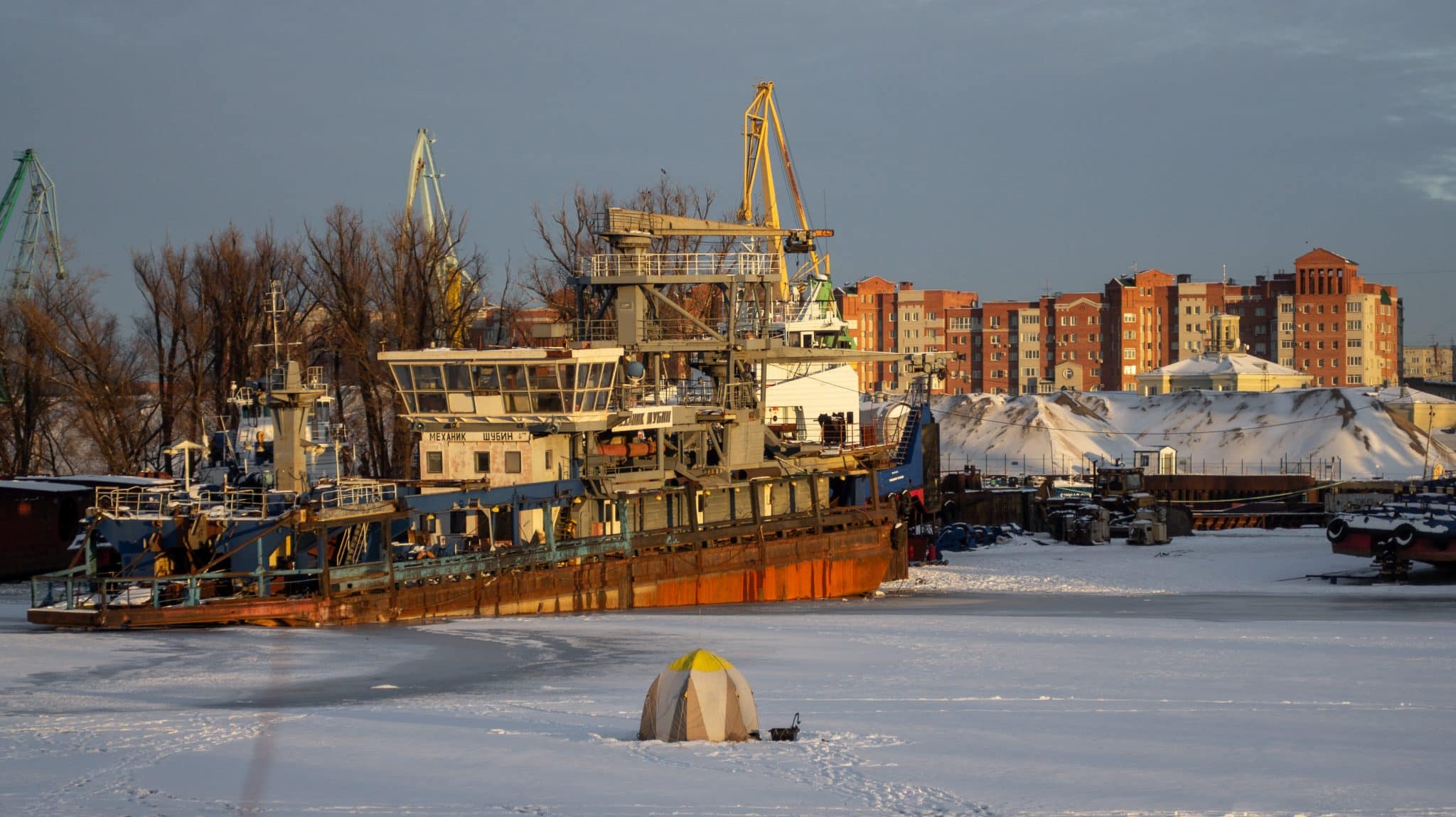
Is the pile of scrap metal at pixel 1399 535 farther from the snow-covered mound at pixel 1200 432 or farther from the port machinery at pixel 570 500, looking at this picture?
the snow-covered mound at pixel 1200 432

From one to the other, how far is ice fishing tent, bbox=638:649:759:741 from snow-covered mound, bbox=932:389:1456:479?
6862 centimetres

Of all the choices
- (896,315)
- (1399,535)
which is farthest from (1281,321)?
(1399,535)

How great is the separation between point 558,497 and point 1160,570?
19.6 metres

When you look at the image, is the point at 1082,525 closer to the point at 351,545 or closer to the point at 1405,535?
the point at 1405,535

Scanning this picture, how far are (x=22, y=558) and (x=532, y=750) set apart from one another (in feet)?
101

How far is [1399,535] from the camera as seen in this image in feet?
134

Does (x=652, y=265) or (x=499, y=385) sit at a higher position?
(x=652, y=265)

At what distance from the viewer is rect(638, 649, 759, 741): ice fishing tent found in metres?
16.3

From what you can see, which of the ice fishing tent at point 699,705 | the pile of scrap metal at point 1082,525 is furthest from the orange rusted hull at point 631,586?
the ice fishing tent at point 699,705

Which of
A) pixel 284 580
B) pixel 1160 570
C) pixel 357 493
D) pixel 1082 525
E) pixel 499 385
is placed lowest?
pixel 1160 570

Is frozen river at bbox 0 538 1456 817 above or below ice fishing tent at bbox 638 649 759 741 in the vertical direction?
below

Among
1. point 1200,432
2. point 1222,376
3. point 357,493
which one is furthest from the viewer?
point 1222,376

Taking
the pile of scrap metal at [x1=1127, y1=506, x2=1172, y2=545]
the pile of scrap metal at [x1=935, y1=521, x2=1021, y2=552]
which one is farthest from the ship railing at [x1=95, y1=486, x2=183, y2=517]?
the pile of scrap metal at [x1=1127, y1=506, x2=1172, y2=545]

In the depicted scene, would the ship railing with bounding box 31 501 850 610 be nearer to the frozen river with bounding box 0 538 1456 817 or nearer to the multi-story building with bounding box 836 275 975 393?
the frozen river with bounding box 0 538 1456 817
